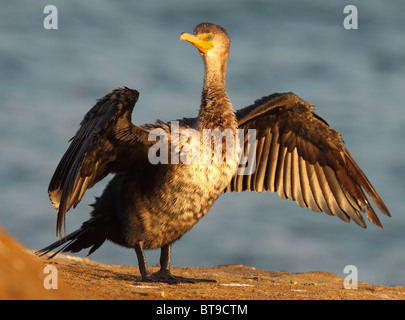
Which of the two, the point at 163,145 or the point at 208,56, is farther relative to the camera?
the point at 208,56

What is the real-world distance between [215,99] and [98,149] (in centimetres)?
148

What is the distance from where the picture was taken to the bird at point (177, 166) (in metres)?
6.62

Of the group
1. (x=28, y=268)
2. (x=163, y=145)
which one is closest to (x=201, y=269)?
(x=163, y=145)

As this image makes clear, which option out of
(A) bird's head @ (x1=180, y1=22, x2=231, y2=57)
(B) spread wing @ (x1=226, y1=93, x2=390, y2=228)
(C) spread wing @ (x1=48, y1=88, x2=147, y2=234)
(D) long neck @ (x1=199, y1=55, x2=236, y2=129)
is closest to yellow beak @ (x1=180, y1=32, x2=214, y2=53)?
(A) bird's head @ (x1=180, y1=22, x2=231, y2=57)

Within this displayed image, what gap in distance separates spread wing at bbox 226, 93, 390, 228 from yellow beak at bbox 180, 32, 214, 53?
0.86m

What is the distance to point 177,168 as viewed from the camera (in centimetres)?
676

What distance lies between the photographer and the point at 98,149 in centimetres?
667

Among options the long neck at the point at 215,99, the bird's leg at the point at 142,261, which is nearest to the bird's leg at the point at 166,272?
the bird's leg at the point at 142,261

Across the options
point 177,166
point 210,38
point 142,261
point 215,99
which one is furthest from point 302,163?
point 142,261

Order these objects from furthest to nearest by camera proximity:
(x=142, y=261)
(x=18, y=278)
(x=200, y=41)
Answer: (x=200, y=41)
(x=142, y=261)
(x=18, y=278)

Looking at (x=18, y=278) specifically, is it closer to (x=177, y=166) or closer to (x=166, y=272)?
(x=177, y=166)
